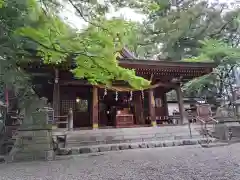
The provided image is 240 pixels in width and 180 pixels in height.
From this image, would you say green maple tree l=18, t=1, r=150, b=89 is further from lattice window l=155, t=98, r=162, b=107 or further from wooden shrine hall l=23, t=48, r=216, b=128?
lattice window l=155, t=98, r=162, b=107

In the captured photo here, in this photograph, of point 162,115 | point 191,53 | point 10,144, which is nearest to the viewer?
point 10,144

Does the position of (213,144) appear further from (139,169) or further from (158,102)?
(158,102)

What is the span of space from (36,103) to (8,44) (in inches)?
174

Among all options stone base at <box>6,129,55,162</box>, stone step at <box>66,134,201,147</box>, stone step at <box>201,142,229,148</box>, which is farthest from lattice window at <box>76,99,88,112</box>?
stone step at <box>201,142,229,148</box>

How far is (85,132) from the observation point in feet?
33.1

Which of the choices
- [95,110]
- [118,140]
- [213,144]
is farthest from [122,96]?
[213,144]

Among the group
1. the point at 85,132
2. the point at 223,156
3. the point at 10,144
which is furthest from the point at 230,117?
the point at 10,144

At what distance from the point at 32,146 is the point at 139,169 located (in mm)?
4087

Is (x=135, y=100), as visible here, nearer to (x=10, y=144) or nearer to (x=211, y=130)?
(x=211, y=130)

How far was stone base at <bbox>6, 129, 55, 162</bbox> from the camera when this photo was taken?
7.71 meters

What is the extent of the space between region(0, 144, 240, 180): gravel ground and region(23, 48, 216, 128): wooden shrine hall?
462 centimetres

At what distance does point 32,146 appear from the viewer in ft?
26.0

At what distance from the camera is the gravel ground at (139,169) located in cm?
476

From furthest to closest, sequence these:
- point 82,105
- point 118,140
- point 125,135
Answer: point 82,105, point 125,135, point 118,140
